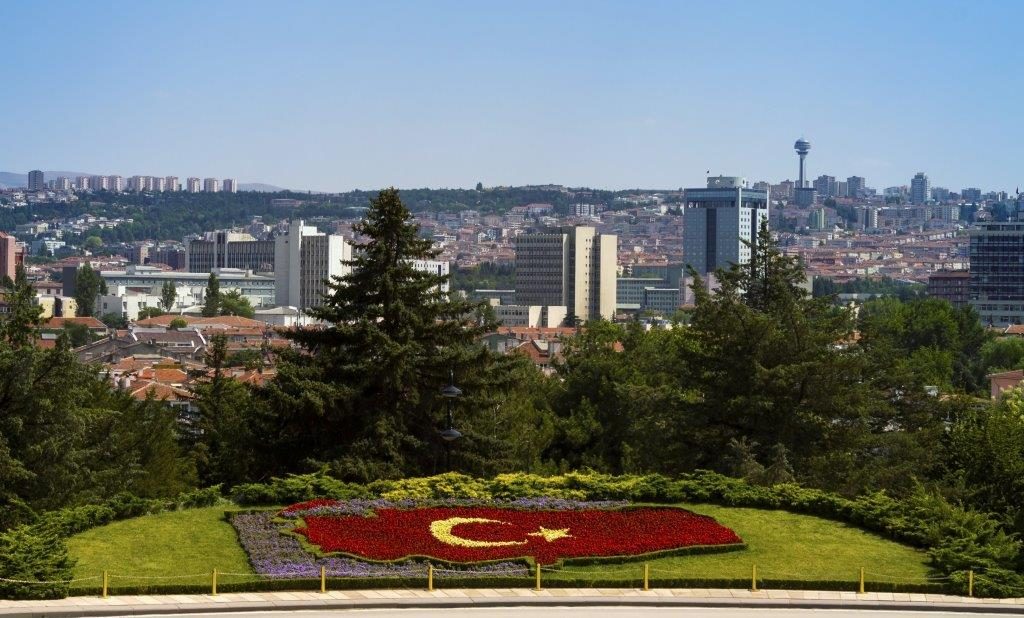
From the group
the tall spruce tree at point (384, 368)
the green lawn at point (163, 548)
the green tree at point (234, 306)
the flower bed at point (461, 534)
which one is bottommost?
the green tree at point (234, 306)

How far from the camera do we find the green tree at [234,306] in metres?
142

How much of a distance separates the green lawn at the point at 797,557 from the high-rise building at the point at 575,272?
5658 inches

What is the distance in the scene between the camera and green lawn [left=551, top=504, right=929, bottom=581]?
58.3 feet

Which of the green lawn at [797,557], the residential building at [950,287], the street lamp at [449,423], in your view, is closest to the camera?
the green lawn at [797,557]

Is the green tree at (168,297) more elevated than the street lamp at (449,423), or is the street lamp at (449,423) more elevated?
the street lamp at (449,423)

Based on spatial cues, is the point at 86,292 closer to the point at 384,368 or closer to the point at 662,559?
the point at 384,368

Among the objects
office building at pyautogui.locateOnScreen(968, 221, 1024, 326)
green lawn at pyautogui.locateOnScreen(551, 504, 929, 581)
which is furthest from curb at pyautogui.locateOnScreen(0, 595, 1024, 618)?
office building at pyautogui.locateOnScreen(968, 221, 1024, 326)

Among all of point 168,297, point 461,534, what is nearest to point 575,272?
point 168,297

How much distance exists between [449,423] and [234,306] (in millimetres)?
120496

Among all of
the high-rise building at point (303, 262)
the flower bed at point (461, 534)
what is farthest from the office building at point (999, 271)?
the flower bed at point (461, 534)

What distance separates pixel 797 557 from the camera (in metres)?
18.6

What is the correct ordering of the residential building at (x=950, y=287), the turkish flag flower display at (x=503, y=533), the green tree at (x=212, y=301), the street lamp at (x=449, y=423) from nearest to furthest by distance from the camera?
the turkish flag flower display at (x=503, y=533)
the street lamp at (x=449, y=423)
the green tree at (x=212, y=301)
the residential building at (x=950, y=287)

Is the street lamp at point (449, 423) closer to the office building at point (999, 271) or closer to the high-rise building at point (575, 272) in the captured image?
the office building at point (999, 271)

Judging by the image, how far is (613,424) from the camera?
40375 millimetres
